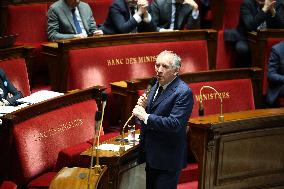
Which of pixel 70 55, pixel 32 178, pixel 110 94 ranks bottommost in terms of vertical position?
pixel 32 178

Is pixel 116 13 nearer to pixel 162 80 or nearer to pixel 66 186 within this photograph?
pixel 162 80

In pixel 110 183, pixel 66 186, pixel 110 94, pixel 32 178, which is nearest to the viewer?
pixel 66 186

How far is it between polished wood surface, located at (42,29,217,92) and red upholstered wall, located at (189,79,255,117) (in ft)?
1.01

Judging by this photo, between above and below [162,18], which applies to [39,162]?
below

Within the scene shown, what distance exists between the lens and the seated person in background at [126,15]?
2297 mm

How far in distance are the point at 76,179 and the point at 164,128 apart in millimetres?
245

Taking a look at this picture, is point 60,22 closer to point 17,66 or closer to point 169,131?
point 17,66

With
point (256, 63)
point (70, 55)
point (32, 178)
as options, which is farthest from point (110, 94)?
point (256, 63)

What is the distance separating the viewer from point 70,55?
2.09 metres

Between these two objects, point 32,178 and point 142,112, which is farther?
point 32,178

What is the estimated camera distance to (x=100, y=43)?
2.18 metres

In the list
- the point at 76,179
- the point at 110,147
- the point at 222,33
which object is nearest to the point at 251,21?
the point at 222,33

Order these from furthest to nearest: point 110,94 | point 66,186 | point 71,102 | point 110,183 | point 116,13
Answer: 1. point 116,13
2. point 110,94
3. point 71,102
4. point 110,183
5. point 66,186

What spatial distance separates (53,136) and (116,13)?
29.3 inches
